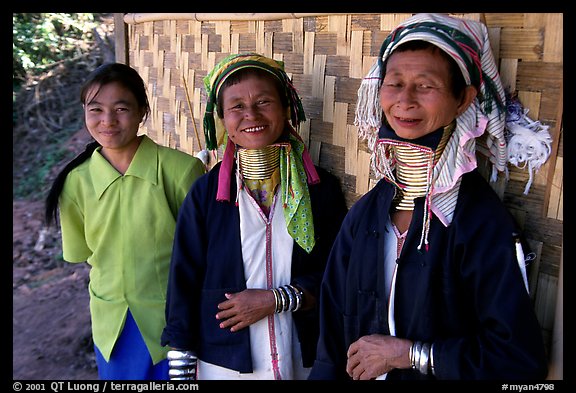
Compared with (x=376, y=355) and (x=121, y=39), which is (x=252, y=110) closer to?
(x=376, y=355)

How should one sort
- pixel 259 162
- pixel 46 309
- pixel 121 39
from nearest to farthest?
pixel 259 162 → pixel 121 39 → pixel 46 309

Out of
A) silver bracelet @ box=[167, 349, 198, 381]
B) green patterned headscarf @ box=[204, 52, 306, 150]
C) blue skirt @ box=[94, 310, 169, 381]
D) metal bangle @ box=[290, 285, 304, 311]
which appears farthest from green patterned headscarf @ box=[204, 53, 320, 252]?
blue skirt @ box=[94, 310, 169, 381]

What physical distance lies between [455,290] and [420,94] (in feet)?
1.85

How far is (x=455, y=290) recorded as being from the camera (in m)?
1.66

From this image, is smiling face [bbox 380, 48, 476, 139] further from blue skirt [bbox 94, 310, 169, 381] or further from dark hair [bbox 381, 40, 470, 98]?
blue skirt [bbox 94, 310, 169, 381]

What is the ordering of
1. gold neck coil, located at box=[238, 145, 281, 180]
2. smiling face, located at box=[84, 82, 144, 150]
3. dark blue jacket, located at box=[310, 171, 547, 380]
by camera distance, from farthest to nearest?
Answer: smiling face, located at box=[84, 82, 144, 150]
gold neck coil, located at box=[238, 145, 281, 180]
dark blue jacket, located at box=[310, 171, 547, 380]

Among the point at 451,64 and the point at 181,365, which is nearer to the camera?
the point at 451,64

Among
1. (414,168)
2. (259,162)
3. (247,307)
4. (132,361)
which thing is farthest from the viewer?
(132,361)

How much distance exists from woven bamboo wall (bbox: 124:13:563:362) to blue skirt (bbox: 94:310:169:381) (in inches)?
43.3

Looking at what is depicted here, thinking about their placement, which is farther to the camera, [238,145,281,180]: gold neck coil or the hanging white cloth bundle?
[238,145,281,180]: gold neck coil

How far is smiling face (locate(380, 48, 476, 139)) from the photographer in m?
1.66

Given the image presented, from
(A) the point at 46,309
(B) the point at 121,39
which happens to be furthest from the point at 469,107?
(A) the point at 46,309

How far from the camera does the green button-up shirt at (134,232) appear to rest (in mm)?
2559
